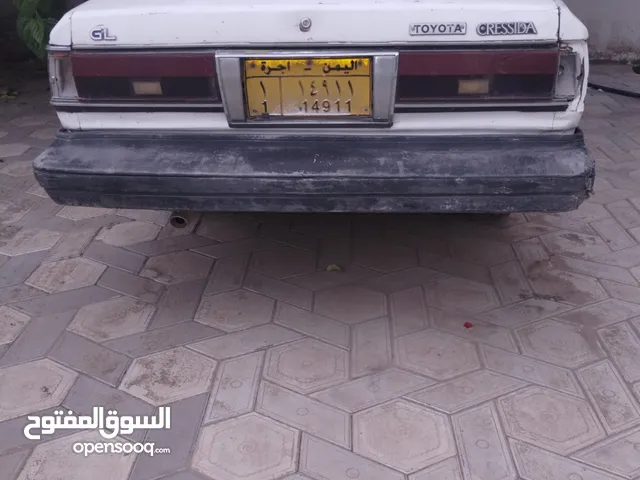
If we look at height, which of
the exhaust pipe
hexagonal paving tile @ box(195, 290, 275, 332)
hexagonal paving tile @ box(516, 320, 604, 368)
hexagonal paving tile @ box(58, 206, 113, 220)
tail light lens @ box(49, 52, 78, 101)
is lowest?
hexagonal paving tile @ box(58, 206, 113, 220)

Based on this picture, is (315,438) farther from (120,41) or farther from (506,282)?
(120,41)

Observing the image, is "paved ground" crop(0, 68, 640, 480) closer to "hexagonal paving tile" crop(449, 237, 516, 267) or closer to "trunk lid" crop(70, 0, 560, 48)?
"hexagonal paving tile" crop(449, 237, 516, 267)

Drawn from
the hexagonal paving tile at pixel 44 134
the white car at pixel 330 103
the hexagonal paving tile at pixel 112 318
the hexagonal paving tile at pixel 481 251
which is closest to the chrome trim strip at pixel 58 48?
the white car at pixel 330 103

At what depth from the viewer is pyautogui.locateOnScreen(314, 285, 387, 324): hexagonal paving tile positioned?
2.71 meters

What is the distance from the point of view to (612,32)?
21.0 feet

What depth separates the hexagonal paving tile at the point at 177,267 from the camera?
301cm

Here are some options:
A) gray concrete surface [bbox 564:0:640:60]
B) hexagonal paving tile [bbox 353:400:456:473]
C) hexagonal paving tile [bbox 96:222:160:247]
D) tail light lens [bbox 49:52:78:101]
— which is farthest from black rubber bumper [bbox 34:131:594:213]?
gray concrete surface [bbox 564:0:640:60]

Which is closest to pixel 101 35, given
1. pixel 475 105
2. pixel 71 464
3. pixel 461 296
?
pixel 475 105

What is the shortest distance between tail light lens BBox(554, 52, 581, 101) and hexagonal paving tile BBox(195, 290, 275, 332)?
139 centimetres

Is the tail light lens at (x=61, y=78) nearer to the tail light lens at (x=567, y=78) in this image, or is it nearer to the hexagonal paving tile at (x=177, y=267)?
the hexagonal paving tile at (x=177, y=267)

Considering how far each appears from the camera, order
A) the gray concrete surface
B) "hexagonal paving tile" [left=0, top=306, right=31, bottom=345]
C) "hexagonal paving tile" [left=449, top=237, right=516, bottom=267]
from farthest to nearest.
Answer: the gray concrete surface → "hexagonal paving tile" [left=449, top=237, right=516, bottom=267] → "hexagonal paving tile" [left=0, top=306, right=31, bottom=345]

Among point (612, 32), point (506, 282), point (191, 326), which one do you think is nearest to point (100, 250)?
point (191, 326)

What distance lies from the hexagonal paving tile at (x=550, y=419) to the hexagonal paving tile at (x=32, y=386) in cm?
153

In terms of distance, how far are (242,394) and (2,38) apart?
561 centimetres
